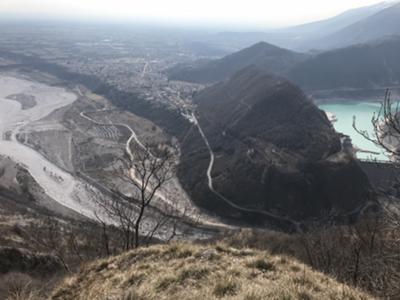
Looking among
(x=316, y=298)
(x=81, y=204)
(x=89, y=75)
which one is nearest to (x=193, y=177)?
(x=81, y=204)

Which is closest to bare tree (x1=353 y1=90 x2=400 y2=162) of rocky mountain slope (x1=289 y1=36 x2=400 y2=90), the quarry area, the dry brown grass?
the dry brown grass

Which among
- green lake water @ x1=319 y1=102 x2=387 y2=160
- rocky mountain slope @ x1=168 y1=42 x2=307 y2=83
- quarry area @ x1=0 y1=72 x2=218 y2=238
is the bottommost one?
quarry area @ x1=0 y1=72 x2=218 y2=238

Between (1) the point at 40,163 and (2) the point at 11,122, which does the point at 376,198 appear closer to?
(1) the point at 40,163

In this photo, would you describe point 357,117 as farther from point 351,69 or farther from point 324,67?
point 324,67

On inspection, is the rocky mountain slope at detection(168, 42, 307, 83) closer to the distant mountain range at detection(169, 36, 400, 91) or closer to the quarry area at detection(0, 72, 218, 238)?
the distant mountain range at detection(169, 36, 400, 91)

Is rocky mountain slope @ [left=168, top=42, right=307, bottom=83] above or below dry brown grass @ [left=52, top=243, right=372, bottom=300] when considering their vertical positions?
below

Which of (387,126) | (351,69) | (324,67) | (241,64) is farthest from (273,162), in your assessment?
(241,64)
